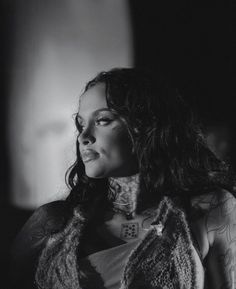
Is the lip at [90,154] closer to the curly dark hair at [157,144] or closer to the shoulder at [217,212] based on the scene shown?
the curly dark hair at [157,144]

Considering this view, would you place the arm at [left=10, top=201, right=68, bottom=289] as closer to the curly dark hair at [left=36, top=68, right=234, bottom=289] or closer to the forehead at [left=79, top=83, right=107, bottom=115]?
the curly dark hair at [left=36, top=68, right=234, bottom=289]

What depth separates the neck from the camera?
3.82 feet

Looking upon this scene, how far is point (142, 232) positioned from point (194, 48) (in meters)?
0.63

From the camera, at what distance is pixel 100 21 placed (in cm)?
128

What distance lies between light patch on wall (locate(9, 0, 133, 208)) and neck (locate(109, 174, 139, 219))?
0.54 feet

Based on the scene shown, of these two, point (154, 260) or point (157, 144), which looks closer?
point (154, 260)

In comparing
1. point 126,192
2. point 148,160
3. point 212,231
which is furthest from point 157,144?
point 212,231

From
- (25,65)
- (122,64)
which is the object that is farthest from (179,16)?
(25,65)

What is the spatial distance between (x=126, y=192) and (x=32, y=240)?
29cm

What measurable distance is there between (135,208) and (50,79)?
44cm

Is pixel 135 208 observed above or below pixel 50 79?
below

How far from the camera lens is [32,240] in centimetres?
116

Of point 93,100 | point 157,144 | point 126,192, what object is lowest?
point 126,192

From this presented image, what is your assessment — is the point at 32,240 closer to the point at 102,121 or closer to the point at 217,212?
the point at 102,121
